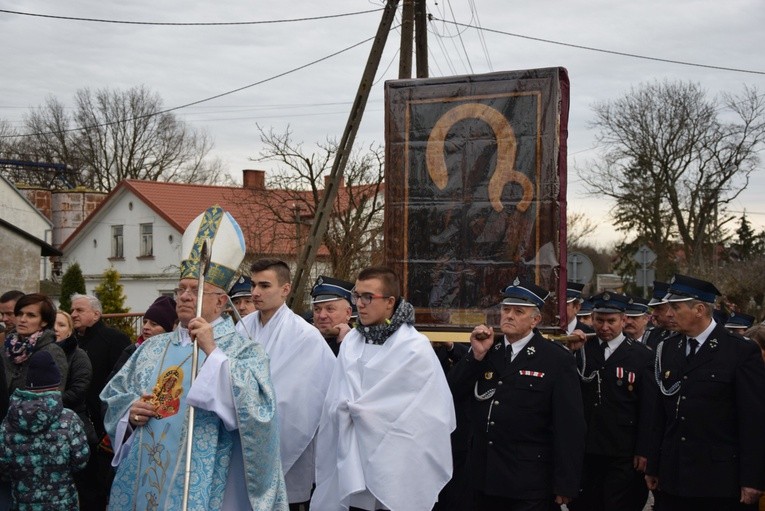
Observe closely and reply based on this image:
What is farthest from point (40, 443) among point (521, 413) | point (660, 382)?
point (660, 382)

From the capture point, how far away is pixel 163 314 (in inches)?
320

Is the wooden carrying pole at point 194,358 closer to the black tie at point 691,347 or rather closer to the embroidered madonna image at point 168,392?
the embroidered madonna image at point 168,392

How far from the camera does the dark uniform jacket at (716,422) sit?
254 inches

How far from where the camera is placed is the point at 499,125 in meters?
8.56

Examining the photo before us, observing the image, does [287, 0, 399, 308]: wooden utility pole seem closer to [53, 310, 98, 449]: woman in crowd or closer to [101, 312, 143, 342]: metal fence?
[101, 312, 143, 342]: metal fence

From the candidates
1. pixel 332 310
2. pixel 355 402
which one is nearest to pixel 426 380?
pixel 355 402

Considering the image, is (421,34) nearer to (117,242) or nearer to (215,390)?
(215,390)

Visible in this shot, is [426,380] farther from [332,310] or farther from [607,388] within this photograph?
[607,388]

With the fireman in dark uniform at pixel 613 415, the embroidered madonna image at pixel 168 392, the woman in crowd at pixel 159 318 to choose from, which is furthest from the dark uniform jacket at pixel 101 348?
the fireman in dark uniform at pixel 613 415

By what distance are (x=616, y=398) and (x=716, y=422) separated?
5.59 feet

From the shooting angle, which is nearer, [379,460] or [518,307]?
[379,460]

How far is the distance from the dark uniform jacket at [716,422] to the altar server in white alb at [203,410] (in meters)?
2.72

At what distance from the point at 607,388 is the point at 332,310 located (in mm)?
2283

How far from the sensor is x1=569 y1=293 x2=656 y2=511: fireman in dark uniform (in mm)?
8188
